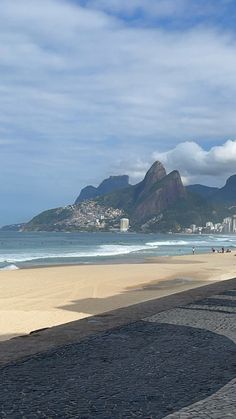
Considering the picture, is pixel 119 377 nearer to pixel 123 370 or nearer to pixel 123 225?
pixel 123 370

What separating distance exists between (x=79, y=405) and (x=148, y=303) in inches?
240

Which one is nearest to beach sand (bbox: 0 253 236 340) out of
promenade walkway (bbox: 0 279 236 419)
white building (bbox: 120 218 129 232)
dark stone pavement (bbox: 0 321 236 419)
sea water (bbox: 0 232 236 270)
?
promenade walkway (bbox: 0 279 236 419)

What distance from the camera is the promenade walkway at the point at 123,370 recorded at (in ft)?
13.2

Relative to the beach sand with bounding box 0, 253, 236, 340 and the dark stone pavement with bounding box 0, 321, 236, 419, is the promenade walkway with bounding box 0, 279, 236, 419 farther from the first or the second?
the beach sand with bounding box 0, 253, 236, 340

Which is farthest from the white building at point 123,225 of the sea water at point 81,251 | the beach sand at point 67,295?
the beach sand at point 67,295

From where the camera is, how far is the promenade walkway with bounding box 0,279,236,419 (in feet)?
13.2

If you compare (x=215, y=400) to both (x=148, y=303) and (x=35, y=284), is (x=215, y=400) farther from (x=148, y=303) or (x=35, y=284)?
(x=35, y=284)

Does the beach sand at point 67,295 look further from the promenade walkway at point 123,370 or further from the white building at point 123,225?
the white building at point 123,225

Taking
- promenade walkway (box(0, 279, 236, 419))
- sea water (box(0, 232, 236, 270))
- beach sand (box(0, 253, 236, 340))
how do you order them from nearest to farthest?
promenade walkway (box(0, 279, 236, 419)), beach sand (box(0, 253, 236, 340)), sea water (box(0, 232, 236, 270))

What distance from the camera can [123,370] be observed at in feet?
16.9

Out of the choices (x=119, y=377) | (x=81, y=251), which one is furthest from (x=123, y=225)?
(x=119, y=377)

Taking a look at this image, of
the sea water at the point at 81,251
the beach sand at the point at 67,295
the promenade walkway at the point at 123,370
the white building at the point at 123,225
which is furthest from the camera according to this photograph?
the white building at the point at 123,225

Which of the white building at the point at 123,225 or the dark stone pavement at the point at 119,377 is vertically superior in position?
the white building at the point at 123,225

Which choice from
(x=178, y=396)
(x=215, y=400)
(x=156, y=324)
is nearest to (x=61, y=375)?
(x=178, y=396)
